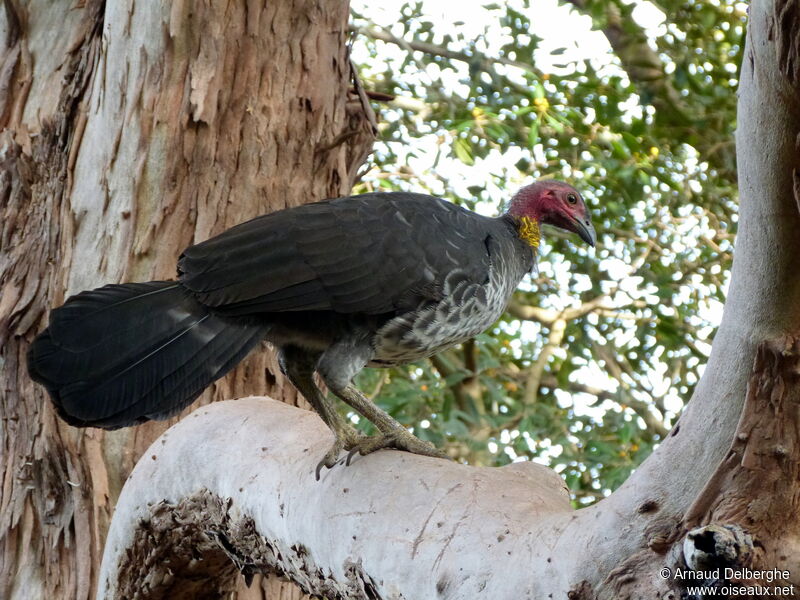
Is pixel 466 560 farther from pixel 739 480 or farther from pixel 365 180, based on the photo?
pixel 365 180

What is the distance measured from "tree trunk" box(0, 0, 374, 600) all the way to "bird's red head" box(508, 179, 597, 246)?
70 cm

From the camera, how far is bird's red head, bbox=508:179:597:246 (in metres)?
3.83

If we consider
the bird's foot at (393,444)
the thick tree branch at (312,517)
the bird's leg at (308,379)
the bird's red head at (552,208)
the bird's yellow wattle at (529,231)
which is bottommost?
the thick tree branch at (312,517)

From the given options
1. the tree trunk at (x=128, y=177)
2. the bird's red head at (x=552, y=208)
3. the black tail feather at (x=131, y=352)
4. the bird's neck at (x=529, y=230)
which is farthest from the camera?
the bird's red head at (x=552, y=208)

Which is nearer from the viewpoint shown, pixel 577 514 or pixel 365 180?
pixel 577 514

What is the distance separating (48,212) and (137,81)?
2.01 ft

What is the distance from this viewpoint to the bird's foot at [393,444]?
2.66 metres

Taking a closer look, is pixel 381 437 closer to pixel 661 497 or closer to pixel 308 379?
pixel 308 379

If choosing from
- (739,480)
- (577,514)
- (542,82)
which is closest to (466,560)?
(577,514)

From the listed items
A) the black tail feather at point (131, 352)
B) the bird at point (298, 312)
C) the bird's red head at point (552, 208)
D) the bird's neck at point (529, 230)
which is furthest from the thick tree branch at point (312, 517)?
the bird's red head at point (552, 208)

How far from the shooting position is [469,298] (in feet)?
9.92

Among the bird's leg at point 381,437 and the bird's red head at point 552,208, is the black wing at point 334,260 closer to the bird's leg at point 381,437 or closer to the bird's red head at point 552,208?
the bird's leg at point 381,437

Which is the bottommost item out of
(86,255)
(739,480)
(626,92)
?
(739,480)

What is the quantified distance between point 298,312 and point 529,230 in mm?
1242
